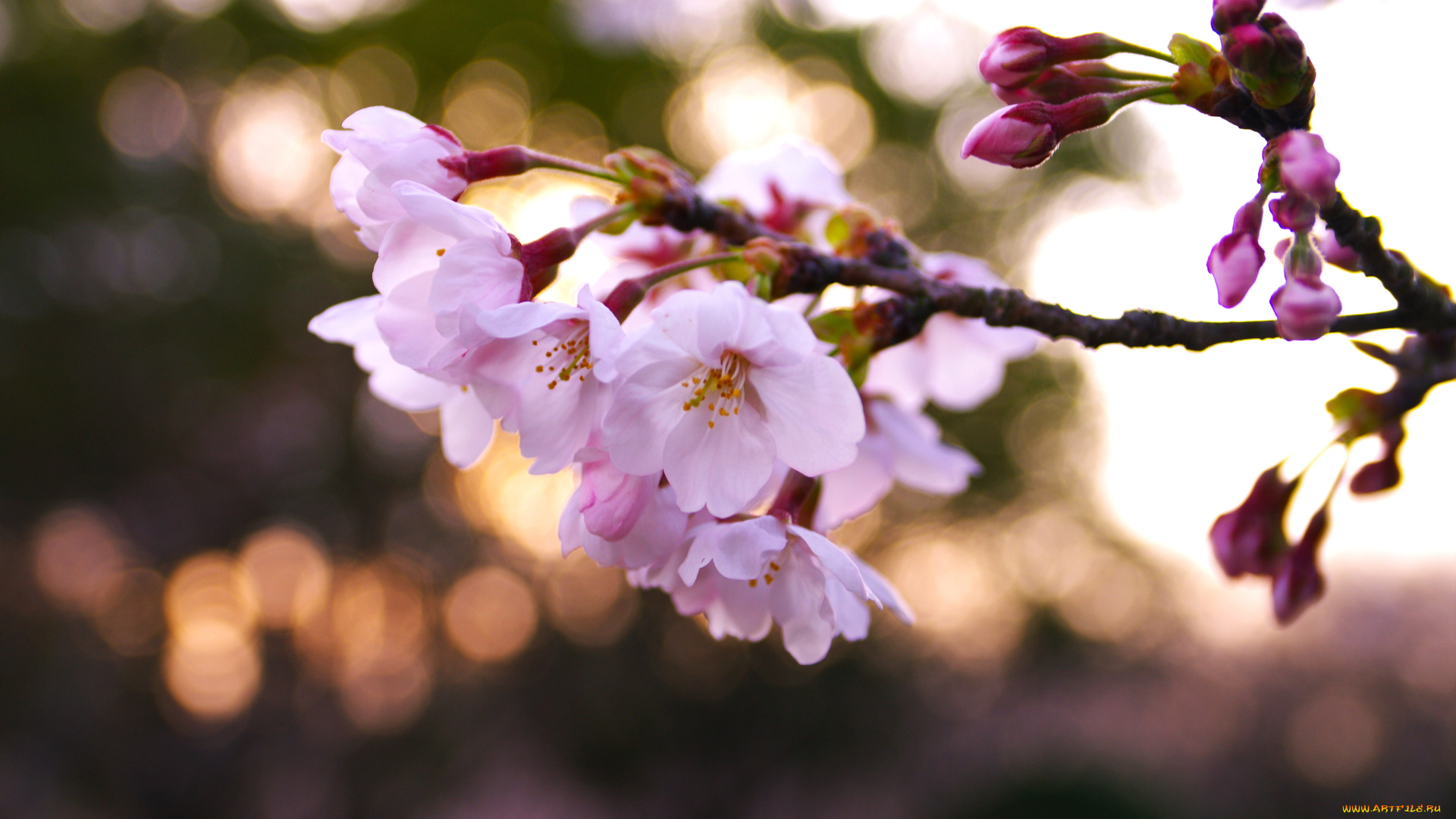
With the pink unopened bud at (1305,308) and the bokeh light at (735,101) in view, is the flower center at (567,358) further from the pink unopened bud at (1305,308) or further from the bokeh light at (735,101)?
the bokeh light at (735,101)

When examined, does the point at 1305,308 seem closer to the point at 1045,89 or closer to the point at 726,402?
the point at 1045,89

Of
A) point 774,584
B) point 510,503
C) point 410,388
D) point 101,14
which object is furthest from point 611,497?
point 101,14

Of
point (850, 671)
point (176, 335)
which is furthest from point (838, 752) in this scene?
point (176, 335)

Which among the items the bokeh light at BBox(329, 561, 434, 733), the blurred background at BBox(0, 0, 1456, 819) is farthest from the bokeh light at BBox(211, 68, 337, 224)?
the bokeh light at BBox(329, 561, 434, 733)

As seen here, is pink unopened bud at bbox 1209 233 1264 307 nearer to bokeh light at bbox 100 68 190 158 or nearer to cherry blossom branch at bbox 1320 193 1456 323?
cherry blossom branch at bbox 1320 193 1456 323

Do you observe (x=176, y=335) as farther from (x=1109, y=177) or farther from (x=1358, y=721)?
(x=1358, y=721)

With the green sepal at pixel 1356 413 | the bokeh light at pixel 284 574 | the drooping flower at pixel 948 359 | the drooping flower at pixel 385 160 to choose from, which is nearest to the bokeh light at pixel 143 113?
the bokeh light at pixel 284 574
